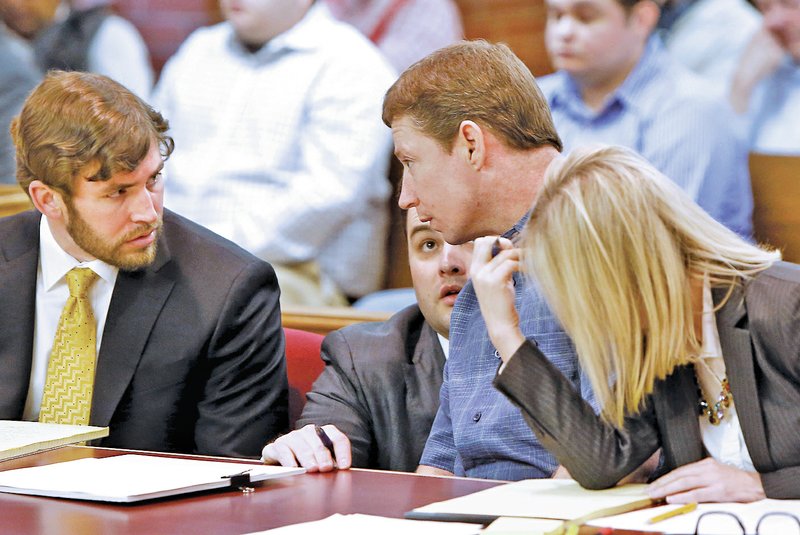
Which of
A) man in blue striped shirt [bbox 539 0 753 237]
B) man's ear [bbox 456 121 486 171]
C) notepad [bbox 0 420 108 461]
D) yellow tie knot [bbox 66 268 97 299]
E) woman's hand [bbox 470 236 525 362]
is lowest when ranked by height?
notepad [bbox 0 420 108 461]

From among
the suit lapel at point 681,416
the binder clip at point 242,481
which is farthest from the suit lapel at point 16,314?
the suit lapel at point 681,416

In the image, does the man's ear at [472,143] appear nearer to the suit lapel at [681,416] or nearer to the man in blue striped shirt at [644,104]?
the suit lapel at [681,416]

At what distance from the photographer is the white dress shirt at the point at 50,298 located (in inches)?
108

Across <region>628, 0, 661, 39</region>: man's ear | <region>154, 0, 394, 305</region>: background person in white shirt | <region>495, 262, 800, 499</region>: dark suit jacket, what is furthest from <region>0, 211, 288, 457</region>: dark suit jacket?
<region>628, 0, 661, 39</region>: man's ear

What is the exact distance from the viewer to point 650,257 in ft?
5.59

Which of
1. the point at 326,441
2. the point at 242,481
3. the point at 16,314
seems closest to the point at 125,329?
the point at 16,314

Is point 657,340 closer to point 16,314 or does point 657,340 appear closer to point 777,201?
point 16,314

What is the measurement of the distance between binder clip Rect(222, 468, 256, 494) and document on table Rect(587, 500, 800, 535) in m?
0.60

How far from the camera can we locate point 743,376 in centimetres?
175

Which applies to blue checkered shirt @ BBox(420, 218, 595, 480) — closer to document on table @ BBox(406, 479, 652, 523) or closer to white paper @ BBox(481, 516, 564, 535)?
document on table @ BBox(406, 479, 652, 523)

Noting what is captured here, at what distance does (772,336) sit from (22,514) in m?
1.14

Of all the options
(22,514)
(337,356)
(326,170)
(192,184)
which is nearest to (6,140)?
(192,184)

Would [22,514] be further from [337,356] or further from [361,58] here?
[361,58]

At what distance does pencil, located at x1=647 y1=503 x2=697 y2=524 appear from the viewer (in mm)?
1534
